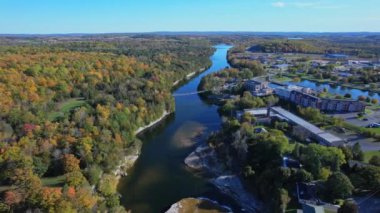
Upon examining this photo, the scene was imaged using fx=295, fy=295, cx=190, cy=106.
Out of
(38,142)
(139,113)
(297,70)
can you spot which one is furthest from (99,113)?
(297,70)

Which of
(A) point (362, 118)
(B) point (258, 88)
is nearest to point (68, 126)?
(B) point (258, 88)

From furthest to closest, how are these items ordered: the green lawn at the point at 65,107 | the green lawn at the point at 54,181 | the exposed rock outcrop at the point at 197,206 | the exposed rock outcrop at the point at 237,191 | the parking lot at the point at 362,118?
the parking lot at the point at 362,118 < the green lawn at the point at 65,107 < the green lawn at the point at 54,181 < the exposed rock outcrop at the point at 237,191 < the exposed rock outcrop at the point at 197,206

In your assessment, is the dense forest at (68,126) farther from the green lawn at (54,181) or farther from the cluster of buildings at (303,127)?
the cluster of buildings at (303,127)

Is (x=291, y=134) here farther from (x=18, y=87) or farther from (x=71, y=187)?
(x=18, y=87)

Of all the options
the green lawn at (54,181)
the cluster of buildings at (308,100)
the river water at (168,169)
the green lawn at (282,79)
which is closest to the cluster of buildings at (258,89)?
the cluster of buildings at (308,100)

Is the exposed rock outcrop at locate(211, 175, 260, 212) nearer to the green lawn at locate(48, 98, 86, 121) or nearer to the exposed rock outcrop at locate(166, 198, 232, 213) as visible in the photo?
the exposed rock outcrop at locate(166, 198, 232, 213)

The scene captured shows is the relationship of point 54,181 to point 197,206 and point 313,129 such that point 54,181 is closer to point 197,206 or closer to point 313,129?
point 197,206

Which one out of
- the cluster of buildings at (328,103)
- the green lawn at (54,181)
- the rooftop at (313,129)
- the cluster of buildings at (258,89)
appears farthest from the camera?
the cluster of buildings at (258,89)
